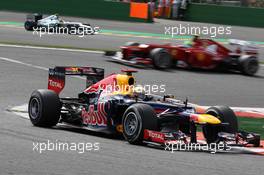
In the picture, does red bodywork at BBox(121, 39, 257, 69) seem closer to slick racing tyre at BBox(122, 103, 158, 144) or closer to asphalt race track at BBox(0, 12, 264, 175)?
asphalt race track at BBox(0, 12, 264, 175)

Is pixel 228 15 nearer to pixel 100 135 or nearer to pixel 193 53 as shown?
pixel 193 53

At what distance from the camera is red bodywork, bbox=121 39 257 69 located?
2347 cm

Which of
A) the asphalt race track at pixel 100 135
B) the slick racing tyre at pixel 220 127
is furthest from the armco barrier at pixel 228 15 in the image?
the slick racing tyre at pixel 220 127

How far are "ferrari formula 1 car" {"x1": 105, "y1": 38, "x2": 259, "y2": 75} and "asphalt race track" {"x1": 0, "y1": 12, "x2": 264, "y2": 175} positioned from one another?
30 centimetres

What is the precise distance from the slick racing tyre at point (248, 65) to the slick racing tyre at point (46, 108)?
39.1 ft

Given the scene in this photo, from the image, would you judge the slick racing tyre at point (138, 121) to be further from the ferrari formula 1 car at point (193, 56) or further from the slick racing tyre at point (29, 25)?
the slick racing tyre at point (29, 25)

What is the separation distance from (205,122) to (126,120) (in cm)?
122

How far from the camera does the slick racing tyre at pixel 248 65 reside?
23.6 meters

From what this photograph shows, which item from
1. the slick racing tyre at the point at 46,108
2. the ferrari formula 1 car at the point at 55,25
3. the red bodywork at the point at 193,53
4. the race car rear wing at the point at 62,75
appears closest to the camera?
the slick racing tyre at the point at 46,108

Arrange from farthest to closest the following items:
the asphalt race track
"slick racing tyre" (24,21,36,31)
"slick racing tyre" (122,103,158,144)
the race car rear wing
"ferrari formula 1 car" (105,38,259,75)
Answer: "slick racing tyre" (24,21,36,31), "ferrari formula 1 car" (105,38,259,75), the race car rear wing, "slick racing tyre" (122,103,158,144), the asphalt race track

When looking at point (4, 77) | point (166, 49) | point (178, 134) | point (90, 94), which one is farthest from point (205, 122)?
point (166, 49)

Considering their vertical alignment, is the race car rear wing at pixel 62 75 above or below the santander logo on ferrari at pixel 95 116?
above

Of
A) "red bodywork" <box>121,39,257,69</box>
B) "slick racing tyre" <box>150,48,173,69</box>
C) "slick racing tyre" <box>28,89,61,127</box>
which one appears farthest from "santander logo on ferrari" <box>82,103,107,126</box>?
"red bodywork" <box>121,39,257,69</box>

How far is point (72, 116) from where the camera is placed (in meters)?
13.0
